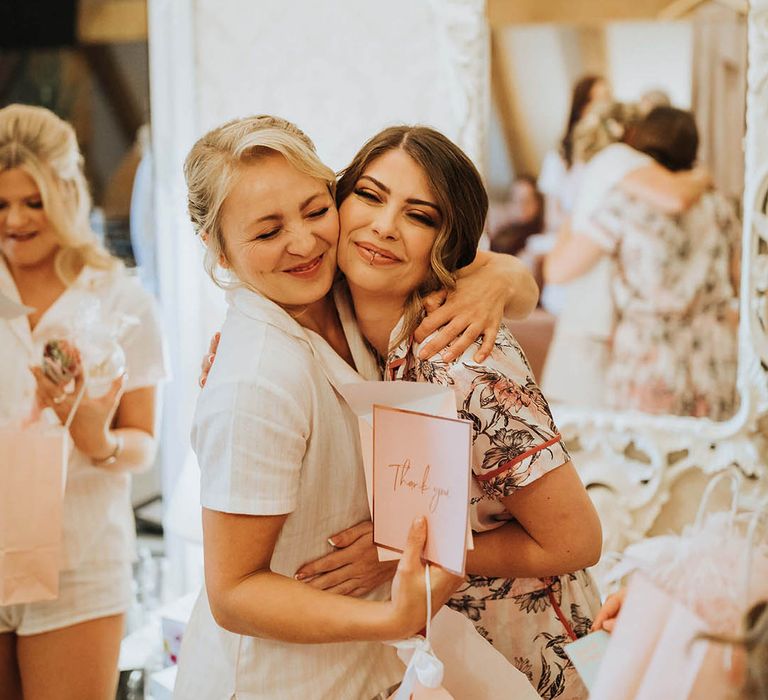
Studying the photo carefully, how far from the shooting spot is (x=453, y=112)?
2.49 m

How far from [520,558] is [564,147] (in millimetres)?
1512

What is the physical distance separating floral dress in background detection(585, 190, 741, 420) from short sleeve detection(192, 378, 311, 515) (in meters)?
1.55

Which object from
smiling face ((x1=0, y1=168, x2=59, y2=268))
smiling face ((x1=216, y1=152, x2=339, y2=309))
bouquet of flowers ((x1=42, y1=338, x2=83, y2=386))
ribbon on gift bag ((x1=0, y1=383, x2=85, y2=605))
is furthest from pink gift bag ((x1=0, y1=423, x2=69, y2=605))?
smiling face ((x1=216, y1=152, x2=339, y2=309))

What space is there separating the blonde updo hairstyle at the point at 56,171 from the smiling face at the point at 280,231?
79cm

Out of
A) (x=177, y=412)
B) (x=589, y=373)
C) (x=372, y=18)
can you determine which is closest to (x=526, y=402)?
(x=589, y=373)

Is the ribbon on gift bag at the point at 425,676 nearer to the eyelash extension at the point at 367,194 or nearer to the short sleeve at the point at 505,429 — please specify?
the short sleeve at the point at 505,429

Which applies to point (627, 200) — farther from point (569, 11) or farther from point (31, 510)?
point (31, 510)

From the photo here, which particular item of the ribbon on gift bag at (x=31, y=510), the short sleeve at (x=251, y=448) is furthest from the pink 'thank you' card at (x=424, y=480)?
the ribbon on gift bag at (x=31, y=510)

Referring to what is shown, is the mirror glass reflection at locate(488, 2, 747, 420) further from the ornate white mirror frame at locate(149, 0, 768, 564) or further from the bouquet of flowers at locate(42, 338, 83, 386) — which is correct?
the bouquet of flowers at locate(42, 338, 83, 386)

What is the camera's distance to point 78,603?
5.71 feet

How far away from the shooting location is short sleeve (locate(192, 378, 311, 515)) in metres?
1.04

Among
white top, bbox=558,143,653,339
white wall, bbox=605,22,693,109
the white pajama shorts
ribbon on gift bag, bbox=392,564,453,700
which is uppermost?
white wall, bbox=605,22,693,109

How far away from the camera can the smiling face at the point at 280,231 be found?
1.16 metres

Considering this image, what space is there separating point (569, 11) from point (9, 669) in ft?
7.08
